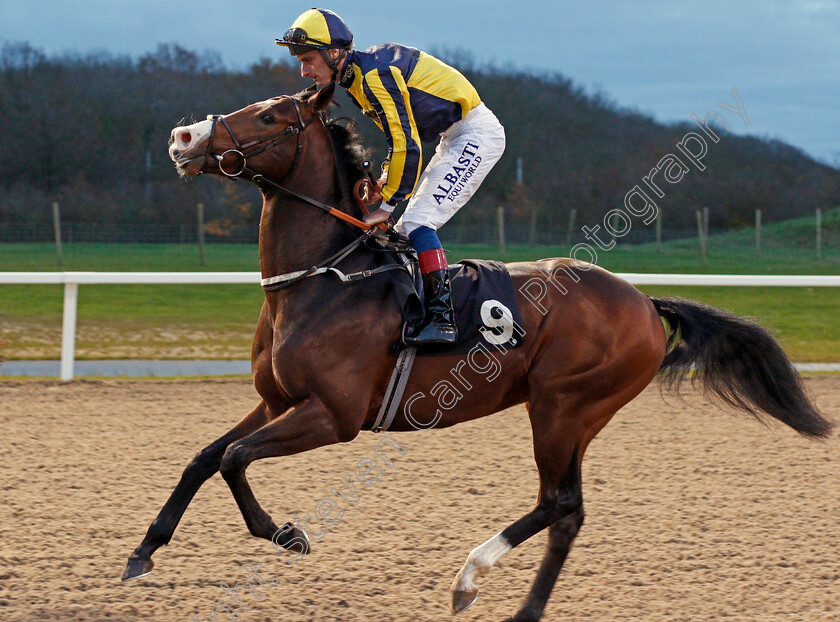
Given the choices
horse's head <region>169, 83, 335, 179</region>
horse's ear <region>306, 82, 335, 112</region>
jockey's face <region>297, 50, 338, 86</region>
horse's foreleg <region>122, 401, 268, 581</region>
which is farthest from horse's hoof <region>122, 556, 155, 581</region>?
jockey's face <region>297, 50, 338, 86</region>

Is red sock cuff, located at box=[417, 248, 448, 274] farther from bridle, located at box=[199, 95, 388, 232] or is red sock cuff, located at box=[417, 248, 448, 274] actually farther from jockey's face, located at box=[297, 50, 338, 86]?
jockey's face, located at box=[297, 50, 338, 86]

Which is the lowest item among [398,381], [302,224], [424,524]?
[424,524]

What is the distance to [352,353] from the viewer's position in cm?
300

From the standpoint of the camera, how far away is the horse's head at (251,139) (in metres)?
2.90

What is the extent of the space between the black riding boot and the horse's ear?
700 mm

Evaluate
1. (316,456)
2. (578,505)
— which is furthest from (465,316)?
(316,456)

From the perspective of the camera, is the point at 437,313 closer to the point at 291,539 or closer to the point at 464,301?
the point at 464,301

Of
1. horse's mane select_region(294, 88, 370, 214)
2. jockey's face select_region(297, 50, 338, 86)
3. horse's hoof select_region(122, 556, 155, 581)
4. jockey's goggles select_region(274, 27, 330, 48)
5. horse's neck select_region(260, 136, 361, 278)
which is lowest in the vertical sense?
horse's hoof select_region(122, 556, 155, 581)

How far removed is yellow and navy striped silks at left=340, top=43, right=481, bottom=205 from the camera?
301 centimetres

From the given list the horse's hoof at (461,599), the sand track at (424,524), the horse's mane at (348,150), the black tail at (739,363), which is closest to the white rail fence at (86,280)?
the sand track at (424,524)

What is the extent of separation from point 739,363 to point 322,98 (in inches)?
76.8

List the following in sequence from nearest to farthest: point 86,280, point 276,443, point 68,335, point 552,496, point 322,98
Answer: point 276,443, point 322,98, point 552,496, point 68,335, point 86,280

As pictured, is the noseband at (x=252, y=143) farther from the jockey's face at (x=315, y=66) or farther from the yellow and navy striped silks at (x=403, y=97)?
the yellow and navy striped silks at (x=403, y=97)

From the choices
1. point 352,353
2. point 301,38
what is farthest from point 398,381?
point 301,38
